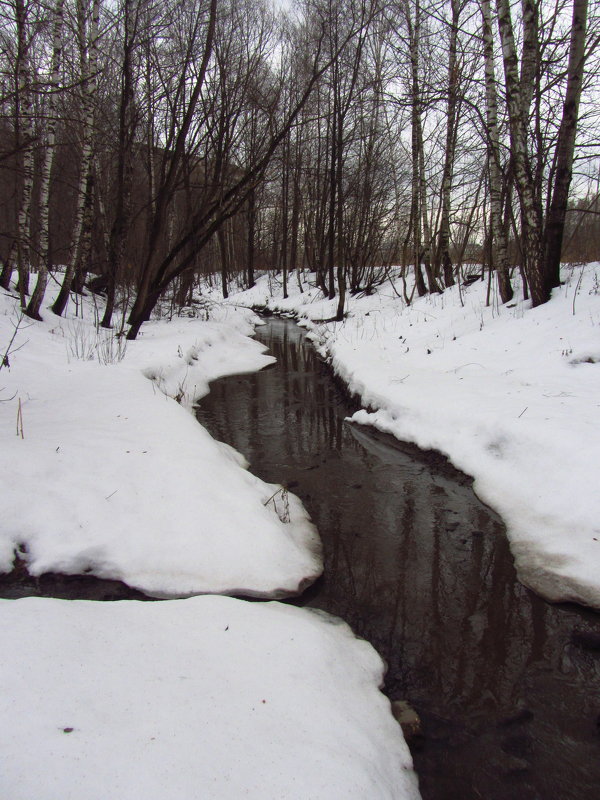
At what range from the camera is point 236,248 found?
3281 cm

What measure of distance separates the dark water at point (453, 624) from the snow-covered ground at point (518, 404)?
215mm

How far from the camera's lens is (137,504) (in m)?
3.21

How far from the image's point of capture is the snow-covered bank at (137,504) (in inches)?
111

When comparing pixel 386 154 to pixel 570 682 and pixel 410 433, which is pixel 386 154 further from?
pixel 570 682

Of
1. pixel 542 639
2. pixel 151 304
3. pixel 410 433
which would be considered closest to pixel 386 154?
pixel 151 304

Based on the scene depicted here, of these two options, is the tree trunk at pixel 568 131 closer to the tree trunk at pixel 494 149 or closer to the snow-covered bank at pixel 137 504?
the tree trunk at pixel 494 149

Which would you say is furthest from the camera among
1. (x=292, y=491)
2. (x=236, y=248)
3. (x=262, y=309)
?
(x=236, y=248)

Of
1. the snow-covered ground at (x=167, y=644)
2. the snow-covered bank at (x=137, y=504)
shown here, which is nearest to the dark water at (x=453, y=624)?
the snow-covered ground at (x=167, y=644)

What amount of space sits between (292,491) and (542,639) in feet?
7.63

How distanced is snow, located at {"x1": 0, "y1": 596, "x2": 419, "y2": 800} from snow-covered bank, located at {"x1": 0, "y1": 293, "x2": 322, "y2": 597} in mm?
464

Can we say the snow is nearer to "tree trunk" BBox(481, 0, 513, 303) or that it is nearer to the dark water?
the dark water

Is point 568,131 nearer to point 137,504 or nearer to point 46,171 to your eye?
point 137,504

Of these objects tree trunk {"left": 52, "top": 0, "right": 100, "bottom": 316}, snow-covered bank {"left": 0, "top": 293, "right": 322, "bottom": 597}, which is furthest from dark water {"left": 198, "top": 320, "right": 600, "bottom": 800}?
tree trunk {"left": 52, "top": 0, "right": 100, "bottom": 316}

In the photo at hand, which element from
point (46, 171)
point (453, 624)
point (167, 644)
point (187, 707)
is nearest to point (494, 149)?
point (46, 171)
